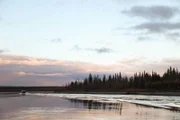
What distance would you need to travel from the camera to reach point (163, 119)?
31984mm

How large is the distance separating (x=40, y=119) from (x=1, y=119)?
3438 mm

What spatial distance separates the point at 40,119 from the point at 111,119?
21.0 feet

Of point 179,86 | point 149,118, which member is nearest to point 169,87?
point 179,86

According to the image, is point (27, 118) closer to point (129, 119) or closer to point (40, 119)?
point (40, 119)

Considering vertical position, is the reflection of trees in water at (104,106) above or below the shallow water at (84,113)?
above

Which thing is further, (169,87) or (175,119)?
(169,87)

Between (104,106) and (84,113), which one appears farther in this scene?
(104,106)

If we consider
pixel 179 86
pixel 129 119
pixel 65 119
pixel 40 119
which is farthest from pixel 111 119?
pixel 179 86

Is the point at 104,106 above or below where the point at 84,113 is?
above

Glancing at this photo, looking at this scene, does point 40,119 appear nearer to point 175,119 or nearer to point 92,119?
point 92,119

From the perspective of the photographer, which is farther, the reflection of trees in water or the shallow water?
the reflection of trees in water

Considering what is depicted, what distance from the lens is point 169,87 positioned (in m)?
197

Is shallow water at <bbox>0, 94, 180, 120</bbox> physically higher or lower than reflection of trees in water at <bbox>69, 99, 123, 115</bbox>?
lower

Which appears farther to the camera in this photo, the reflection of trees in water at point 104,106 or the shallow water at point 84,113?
the reflection of trees in water at point 104,106
